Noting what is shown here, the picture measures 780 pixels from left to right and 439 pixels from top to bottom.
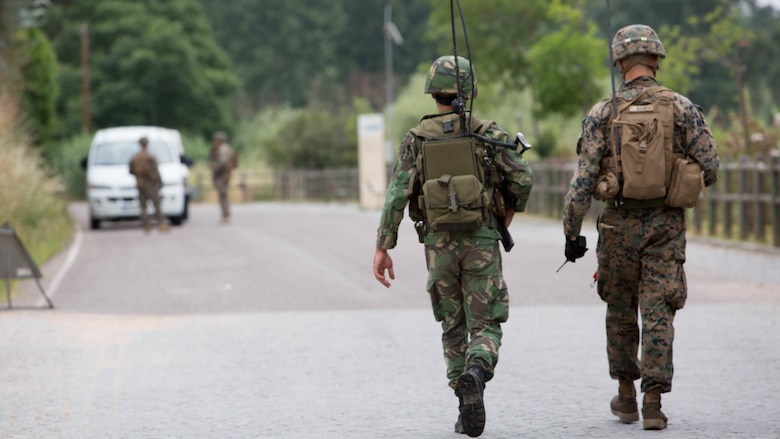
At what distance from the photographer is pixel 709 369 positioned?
28.4ft

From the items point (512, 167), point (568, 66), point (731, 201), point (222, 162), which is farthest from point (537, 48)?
point (512, 167)

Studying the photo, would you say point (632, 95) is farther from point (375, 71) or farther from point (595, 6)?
point (375, 71)

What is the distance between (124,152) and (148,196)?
306cm

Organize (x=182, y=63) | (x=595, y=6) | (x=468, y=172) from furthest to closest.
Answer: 1. (x=595, y=6)
2. (x=182, y=63)
3. (x=468, y=172)

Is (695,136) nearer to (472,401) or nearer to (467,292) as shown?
(467,292)

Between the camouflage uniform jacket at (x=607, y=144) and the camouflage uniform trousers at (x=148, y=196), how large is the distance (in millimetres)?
20938

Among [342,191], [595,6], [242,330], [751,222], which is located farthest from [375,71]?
[242,330]

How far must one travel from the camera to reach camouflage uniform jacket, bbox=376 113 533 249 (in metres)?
6.60

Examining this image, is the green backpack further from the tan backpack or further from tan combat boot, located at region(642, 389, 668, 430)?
tan combat boot, located at region(642, 389, 668, 430)

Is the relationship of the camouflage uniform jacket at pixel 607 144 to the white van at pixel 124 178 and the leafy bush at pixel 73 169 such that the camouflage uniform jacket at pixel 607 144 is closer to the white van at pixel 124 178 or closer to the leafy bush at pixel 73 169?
the white van at pixel 124 178

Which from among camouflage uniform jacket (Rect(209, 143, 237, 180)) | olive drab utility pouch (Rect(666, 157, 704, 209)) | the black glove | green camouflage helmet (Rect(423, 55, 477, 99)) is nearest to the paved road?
the black glove

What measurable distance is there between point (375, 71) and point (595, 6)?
841 inches

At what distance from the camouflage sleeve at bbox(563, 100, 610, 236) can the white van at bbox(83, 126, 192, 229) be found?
22.0 meters

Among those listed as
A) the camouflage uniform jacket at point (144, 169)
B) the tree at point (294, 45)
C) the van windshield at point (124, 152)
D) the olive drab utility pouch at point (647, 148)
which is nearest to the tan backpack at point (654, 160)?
the olive drab utility pouch at point (647, 148)
